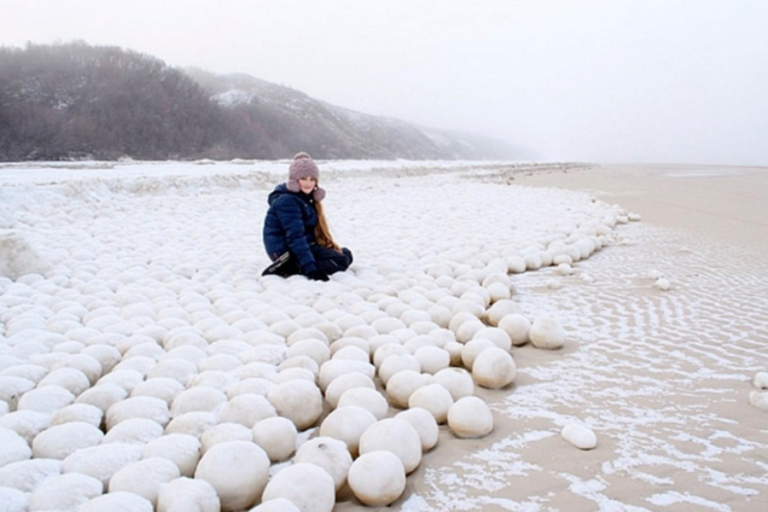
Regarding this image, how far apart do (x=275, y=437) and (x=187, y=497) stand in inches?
14.8

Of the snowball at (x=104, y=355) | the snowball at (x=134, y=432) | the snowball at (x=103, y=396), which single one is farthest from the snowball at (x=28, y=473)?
the snowball at (x=104, y=355)

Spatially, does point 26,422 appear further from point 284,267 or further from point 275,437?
point 284,267

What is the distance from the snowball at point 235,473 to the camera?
1.60 metres

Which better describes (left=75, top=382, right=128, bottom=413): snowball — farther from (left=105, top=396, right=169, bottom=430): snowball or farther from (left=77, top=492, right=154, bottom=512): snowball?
(left=77, top=492, right=154, bottom=512): snowball

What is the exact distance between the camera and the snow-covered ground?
1.65m

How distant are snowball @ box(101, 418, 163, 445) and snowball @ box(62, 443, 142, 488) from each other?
76 millimetres

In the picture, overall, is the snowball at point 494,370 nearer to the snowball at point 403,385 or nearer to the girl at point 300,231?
the snowball at point 403,385

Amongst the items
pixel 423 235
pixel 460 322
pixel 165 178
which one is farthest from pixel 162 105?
pixel 460 322

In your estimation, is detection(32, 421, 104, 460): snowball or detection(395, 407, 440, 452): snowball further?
detection(395, 407, 440, 452): snowball

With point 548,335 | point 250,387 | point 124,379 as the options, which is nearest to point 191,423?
point 250,387

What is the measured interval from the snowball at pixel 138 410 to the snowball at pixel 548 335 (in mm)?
1793

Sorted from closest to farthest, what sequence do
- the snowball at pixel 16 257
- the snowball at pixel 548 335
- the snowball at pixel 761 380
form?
the snowball at pixel 761 380 → the snowball at pixel 548 335 → the snowball at pixel 16 257

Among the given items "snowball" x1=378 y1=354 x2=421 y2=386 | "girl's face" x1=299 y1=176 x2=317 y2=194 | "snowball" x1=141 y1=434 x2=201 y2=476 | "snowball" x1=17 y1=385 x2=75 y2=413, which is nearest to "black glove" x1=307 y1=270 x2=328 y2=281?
"girl's face" x1=299 y1=176 x2=317 y2=194

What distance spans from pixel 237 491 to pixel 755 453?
1676 millimetres
